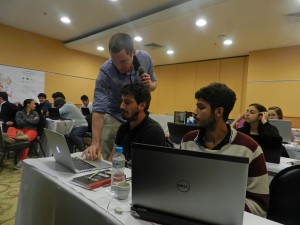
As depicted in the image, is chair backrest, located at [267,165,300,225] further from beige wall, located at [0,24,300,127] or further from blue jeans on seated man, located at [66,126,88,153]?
beige wall, located at [0,24,300,127]

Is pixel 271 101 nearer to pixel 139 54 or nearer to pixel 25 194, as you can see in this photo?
pixel 139 54

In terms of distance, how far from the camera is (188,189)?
0.81m

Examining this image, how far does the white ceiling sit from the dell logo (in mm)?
3445

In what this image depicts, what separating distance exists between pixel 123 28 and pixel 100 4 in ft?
2.86

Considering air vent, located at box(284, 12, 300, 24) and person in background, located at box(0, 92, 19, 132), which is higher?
air vent, located at box(284, 12, 300, 24)

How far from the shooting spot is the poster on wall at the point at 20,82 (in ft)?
19.4

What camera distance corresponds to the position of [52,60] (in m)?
6.74

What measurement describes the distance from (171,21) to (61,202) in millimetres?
3966

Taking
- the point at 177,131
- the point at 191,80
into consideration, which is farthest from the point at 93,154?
the point at 191,80

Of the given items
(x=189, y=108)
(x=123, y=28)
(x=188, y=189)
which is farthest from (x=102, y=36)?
(x=188, y=189)

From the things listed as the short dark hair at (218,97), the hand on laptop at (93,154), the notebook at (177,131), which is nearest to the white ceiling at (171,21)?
the notebook at (177,131)

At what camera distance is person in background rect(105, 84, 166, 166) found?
173 centimetres

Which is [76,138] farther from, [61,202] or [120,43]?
[61,202]

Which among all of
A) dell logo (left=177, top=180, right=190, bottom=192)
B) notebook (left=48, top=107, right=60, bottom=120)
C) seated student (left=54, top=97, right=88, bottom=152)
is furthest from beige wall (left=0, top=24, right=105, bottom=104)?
dell logo (left=177, top=180, right=190, bottom=192)
